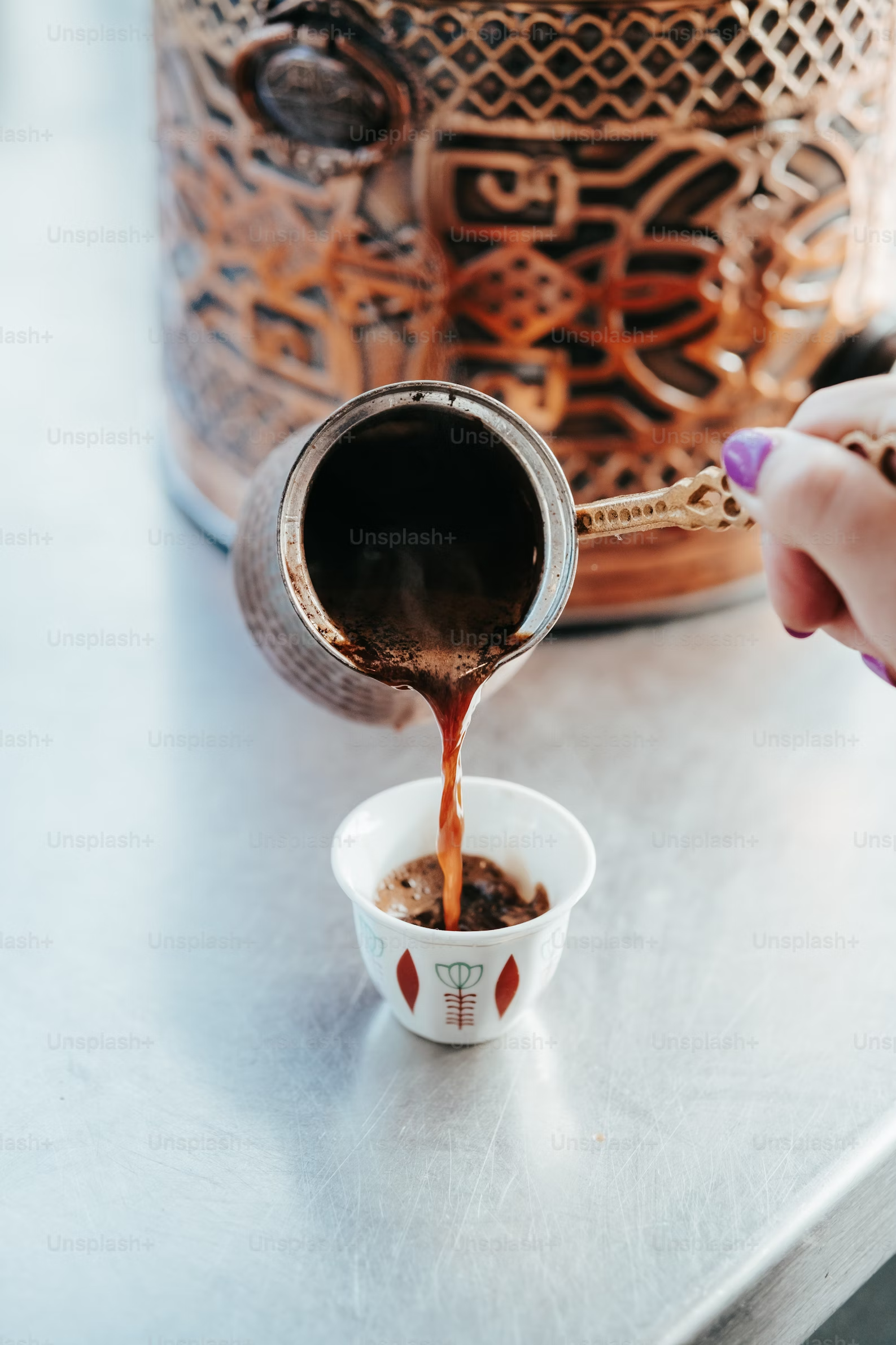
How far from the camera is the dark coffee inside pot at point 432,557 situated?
829 millimetres

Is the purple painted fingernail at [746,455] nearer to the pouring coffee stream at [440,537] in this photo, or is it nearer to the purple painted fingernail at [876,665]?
the pouring coffee stream at [440,537]

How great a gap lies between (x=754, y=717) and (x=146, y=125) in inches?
65.5

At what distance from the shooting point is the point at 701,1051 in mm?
893

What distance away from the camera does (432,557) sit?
2.87 ft

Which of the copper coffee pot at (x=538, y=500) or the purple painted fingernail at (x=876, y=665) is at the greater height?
the copper coffee pot at (x=538, y=500)

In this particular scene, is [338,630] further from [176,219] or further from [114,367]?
[114,367]

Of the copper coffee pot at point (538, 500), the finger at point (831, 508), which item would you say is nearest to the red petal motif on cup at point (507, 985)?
the copper coffee pot at point (538, 500)

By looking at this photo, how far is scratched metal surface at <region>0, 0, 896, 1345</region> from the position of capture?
2.45 feet

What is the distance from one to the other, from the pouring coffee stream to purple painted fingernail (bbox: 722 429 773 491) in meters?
0.03

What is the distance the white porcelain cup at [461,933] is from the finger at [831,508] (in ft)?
0.76

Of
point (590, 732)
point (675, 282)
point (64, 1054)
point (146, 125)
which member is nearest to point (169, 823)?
point (64, 1054)

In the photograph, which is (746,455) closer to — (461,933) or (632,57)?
(461,933)

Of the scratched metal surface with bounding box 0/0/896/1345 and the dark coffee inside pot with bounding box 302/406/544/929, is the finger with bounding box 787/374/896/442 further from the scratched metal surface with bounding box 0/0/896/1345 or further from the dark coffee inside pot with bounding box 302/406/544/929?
the scratched metal surface with bounding box 0/0/896/1345

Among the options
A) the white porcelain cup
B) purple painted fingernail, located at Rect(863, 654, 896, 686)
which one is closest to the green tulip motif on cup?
the white porcelain cup
